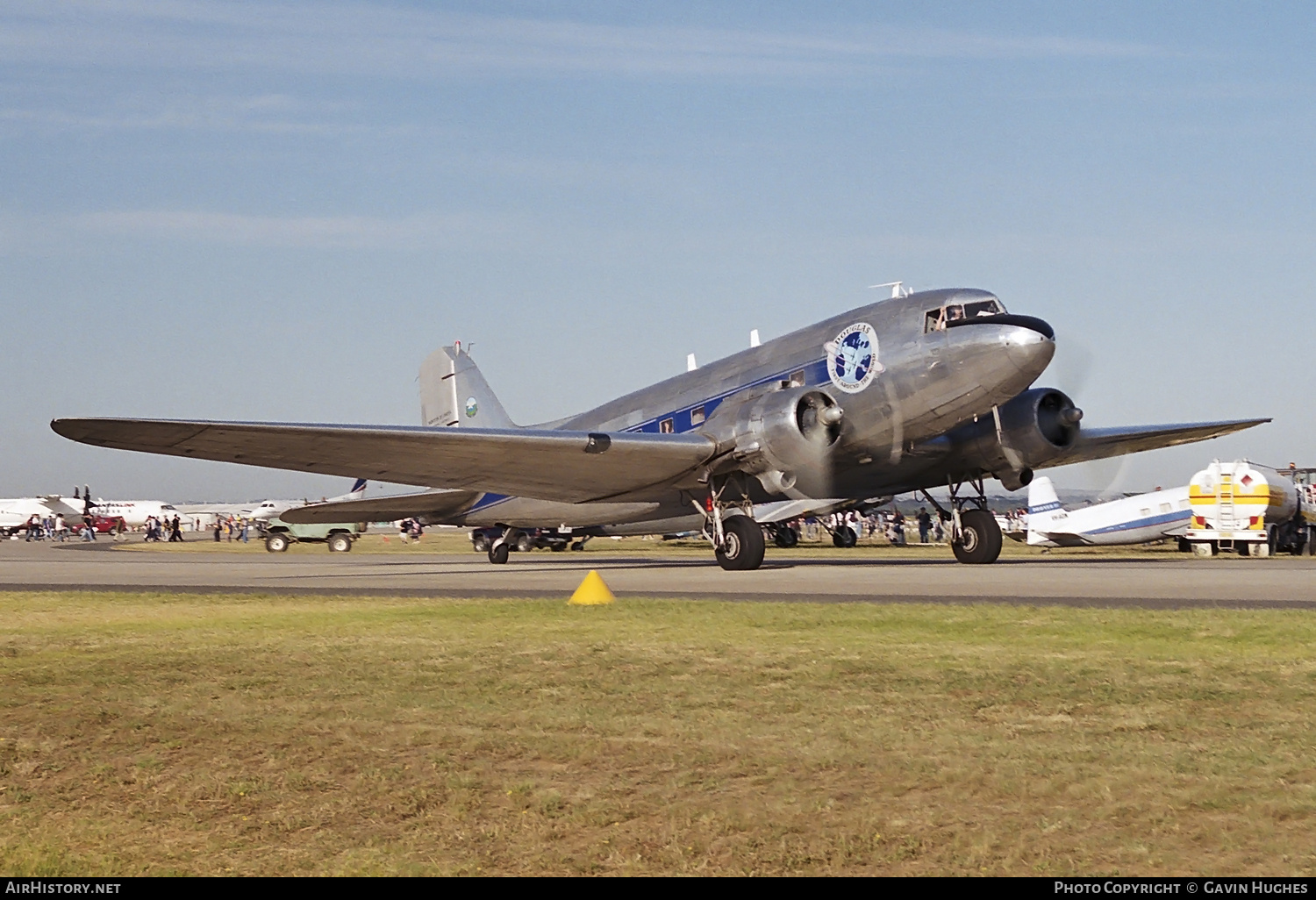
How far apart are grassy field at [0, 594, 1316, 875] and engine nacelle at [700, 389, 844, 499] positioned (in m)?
12.4

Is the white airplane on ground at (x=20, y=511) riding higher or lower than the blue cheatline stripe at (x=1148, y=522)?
higher

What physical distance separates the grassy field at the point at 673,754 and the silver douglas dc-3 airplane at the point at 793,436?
39.0 feet

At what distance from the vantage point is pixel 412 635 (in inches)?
482

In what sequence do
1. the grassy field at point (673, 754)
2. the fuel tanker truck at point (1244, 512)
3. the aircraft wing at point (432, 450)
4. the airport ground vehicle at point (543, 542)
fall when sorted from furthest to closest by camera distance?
the airport ground vehicle at point (543, 542), the fuel tanker truck at point (1244, 512), the aircraft wing at point (432, 450), the grassy field at point (673, 754)

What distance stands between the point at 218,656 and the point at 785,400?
1524cm

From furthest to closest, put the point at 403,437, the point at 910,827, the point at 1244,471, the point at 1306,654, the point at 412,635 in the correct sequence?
1. the point at 1244,471
2. the point at 403,437
3. the point at 412,635
4. the point at 1306,654
5. the point at 910,827

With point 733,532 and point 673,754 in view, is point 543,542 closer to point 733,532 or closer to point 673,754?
point 733,532

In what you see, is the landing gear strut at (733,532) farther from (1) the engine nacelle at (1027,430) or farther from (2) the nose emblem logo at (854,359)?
(1) the engine nacelle at (1027,430)

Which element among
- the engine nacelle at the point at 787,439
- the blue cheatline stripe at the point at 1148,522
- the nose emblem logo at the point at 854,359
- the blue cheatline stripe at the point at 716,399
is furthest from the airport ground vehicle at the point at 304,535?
the nose emblem logo at the point at 854,359

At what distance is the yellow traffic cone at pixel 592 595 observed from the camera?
609 inches

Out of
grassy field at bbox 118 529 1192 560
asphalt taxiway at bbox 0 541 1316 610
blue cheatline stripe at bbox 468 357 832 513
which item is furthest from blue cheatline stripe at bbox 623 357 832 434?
grassy field at bbox 118 529 1192 560

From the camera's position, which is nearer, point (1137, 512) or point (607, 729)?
point (607, 729)

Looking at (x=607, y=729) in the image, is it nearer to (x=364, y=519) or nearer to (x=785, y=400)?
(x=785, y=400)
